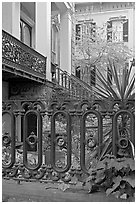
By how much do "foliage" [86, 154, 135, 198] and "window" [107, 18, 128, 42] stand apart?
17244 mm

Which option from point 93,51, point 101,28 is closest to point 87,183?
point 93,51

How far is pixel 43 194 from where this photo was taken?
2.56 m

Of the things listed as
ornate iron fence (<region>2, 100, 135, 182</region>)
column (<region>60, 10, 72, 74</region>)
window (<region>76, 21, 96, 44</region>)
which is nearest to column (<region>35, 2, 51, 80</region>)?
column (<region>60, 10, 72, 74</region>)

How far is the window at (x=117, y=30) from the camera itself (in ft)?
62.4

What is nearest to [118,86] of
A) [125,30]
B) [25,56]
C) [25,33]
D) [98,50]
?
[25,56]

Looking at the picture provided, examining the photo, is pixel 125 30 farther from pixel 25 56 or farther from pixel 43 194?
Result: pixel 43 194

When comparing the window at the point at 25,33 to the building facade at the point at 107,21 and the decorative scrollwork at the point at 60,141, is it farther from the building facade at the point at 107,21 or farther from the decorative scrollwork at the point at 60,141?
the decorative scrollwork at the point at 60,141

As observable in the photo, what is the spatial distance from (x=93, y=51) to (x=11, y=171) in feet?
50.4

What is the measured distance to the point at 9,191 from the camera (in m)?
2.65

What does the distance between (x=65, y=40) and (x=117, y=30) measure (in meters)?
5.57

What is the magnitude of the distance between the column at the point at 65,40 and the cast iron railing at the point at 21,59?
4.31 metres

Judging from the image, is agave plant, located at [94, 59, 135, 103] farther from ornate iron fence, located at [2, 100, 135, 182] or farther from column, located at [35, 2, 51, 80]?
column, located at [35, 2, 51, 80]

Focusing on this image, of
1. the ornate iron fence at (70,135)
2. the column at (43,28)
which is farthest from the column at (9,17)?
the ornate iron fence at (70,135)

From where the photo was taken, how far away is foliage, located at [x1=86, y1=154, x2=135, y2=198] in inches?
94.5
